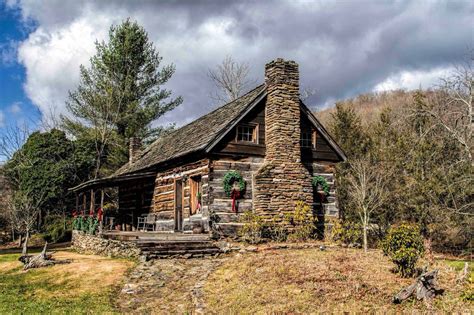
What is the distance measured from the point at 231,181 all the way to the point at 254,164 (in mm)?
1435

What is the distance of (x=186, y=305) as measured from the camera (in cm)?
976

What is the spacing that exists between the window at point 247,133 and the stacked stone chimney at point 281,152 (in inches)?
21.3

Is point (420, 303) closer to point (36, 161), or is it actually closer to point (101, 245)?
point (101, 245)

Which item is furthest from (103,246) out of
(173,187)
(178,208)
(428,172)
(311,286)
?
(428,172)

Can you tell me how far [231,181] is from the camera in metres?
17.5

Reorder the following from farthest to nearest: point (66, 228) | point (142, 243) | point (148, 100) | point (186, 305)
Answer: point (148, 100) → point (66, 228) → point (142, 243) → point (186, 305)

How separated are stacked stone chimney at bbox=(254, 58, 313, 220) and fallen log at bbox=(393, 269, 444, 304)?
868 centimetres

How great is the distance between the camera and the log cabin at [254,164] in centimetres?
1725

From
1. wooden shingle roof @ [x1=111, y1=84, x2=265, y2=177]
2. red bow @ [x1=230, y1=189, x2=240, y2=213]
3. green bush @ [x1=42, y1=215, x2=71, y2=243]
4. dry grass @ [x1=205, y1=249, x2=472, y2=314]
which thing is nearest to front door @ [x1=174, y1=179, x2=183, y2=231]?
wooden shingle roof @ [x1=111, y1=84, x2=265, y2=177]

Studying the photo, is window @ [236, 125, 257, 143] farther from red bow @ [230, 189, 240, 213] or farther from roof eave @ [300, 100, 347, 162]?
roof eave @ [300, 100, 347, 162]

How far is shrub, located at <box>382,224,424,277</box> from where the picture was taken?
10227 millimetres

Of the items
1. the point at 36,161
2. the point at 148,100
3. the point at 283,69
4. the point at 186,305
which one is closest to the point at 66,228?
the point at 36,161

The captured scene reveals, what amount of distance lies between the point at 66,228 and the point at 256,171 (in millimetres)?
18365

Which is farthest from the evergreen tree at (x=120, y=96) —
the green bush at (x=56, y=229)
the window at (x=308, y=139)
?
the window at (x=308, y=139)
